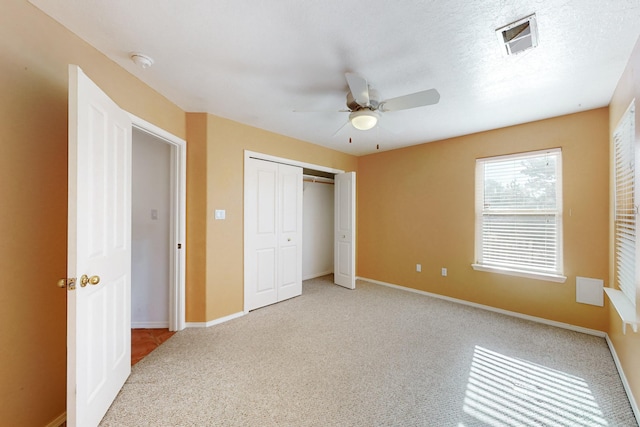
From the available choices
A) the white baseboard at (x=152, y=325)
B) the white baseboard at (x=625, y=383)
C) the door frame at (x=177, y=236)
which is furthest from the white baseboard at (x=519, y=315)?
the white baseboard at (x=152, y=325)

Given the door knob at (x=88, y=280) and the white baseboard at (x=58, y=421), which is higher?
the door knob at (x=88, y=280)

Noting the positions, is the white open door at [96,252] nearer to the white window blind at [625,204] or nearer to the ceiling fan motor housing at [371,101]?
the ceiling fan motor housing at [371,101]

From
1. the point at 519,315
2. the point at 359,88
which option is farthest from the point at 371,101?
the point at 519,315

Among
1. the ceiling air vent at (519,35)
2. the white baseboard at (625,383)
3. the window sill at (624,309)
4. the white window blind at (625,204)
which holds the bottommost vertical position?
the white baseboard at (625,383)

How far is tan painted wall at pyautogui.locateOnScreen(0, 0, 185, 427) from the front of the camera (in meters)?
1.28

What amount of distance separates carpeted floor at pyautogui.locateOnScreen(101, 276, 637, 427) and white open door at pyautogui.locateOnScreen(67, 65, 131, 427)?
1.09 feet

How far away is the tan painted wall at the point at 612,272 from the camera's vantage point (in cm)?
165

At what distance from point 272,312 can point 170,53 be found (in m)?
2.94

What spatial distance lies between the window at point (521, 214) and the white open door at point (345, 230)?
1.84m

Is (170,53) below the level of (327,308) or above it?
above

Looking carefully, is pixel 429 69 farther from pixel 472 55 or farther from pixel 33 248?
pixel 33 248

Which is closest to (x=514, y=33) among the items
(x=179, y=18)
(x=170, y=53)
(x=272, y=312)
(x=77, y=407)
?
(x=179, y=18)

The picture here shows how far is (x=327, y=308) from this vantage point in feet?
11.6

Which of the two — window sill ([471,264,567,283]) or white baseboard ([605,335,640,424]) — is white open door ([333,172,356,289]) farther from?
white baseboard ([605,335,640,424])
